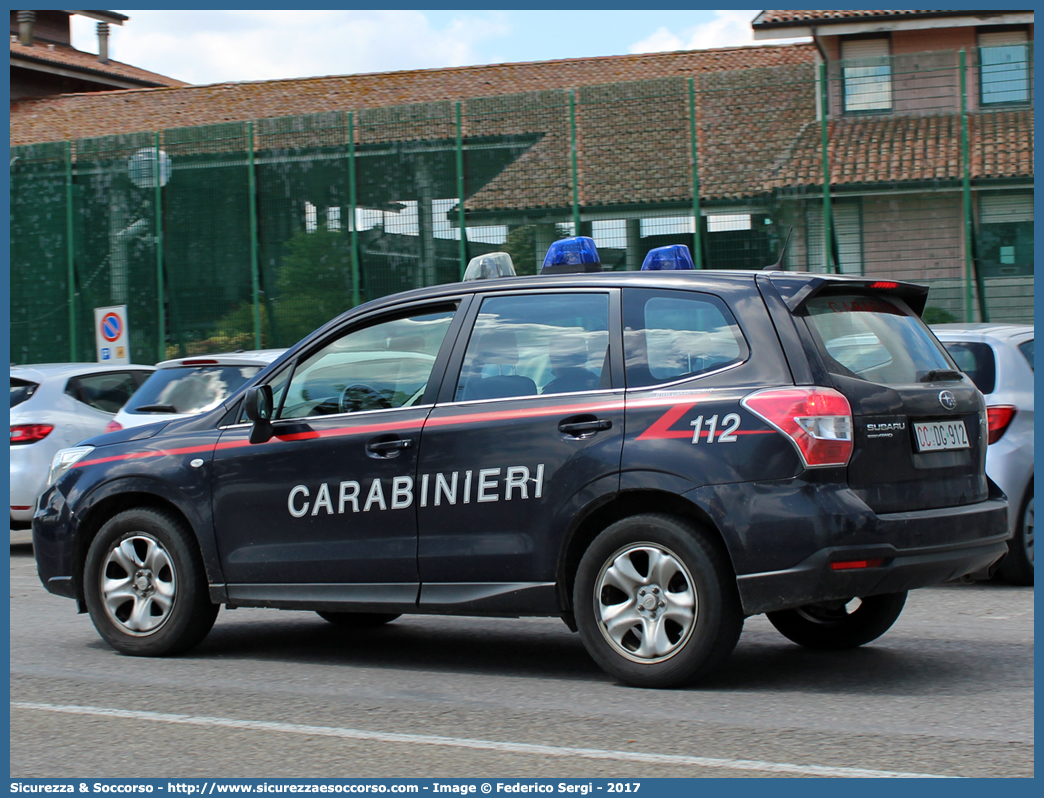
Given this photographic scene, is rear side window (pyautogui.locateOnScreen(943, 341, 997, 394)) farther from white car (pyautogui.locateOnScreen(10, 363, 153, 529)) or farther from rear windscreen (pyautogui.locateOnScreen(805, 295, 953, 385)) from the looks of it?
white car (pyautogui.locateOnScreen(10, 363, 153, 529))

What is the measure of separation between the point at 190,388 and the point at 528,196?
9.84 meters

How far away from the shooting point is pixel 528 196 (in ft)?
63.9

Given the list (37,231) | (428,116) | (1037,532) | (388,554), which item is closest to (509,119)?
(428,116)

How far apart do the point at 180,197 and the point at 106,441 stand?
16329 millimetres

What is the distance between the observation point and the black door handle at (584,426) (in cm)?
564

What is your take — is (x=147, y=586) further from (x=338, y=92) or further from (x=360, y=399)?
(x=338, y=92)

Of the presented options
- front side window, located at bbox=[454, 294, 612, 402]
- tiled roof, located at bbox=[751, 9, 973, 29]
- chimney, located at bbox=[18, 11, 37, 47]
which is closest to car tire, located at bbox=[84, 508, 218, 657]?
front side window, located at bbox=[454, 294, 612, 402]

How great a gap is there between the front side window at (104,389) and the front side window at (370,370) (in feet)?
19.6

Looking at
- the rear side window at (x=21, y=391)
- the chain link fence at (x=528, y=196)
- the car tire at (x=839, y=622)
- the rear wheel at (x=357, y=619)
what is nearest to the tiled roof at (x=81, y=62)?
the chain link fence at (x=528, y=196)

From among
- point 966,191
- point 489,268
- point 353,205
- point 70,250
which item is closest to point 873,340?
point 489,268

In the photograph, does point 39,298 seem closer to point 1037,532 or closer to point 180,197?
point 180,197

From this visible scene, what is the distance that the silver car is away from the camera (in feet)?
27.0

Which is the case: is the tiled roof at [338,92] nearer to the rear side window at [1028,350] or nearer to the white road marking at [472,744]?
the rear side window at [1028,350]

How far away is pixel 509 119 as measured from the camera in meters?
20.2
